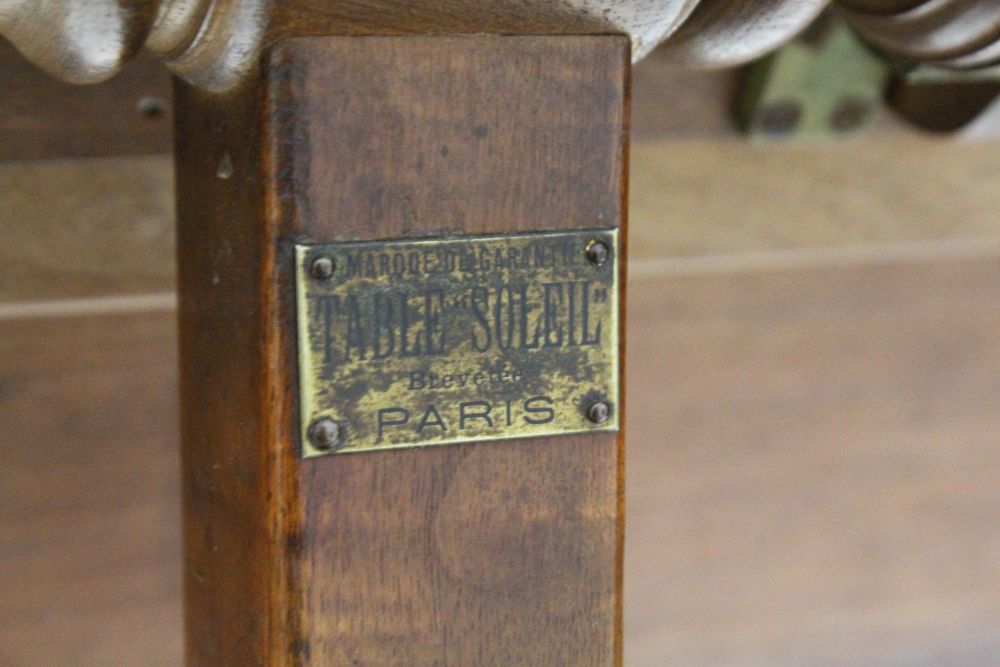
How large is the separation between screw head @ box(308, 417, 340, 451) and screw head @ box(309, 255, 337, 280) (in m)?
0.05

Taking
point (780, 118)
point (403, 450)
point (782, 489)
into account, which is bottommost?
point (782, 489)

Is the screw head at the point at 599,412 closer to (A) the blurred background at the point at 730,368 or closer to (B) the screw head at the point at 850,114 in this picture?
(A) the blurred background at the point at 730,368

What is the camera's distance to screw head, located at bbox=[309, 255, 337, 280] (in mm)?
439

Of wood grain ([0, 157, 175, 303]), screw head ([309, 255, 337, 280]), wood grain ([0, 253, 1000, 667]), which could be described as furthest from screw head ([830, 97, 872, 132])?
screw head ([309, 255, 337, 280])

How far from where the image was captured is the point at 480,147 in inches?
17.9

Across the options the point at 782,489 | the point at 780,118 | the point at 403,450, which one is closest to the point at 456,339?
the point at 403,450

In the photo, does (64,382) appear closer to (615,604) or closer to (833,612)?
(615,604)

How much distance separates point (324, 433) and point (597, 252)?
0.11 metres

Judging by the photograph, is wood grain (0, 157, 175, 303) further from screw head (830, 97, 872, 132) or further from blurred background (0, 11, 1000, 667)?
screw head (830, 97, 872, 132)

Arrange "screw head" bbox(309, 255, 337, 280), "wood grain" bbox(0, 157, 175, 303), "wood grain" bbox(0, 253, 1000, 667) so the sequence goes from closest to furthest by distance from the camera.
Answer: "screw head" bbox(309, 255, 337, 280), "wood grain" bbox(0, 157, 175, 303), "wood grain" bbox(0, 253, 1000, 667)

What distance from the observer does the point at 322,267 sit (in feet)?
1.44

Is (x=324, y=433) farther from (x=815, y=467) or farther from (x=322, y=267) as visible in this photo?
(x=815, y=467)

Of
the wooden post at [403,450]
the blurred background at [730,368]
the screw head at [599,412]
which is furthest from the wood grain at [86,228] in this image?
the screw head at [599,412]

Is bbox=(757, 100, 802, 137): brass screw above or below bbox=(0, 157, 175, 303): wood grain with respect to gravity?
above
